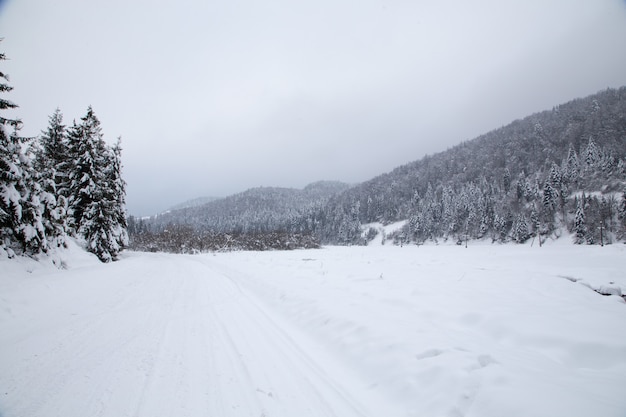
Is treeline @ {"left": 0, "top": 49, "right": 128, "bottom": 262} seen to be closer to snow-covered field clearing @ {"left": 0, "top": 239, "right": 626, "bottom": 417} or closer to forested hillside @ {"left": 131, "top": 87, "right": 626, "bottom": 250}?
snow-covered field clearing @ {"left": 0, "top": 239, "right": 626, "bottom": 417}

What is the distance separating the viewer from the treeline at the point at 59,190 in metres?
10.7

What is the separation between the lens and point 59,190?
799 inches

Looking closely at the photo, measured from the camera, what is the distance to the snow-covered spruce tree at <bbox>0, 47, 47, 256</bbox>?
10398 mm

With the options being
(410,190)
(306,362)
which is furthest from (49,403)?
(410,190)

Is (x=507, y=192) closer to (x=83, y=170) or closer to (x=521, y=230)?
(x=521, y=230)

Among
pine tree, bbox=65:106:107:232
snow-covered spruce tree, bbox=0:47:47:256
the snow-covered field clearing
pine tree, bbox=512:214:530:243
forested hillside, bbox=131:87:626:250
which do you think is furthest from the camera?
forested hillside, bbox=131:87:626:250

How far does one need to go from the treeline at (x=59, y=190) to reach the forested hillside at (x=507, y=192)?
50.7 meters

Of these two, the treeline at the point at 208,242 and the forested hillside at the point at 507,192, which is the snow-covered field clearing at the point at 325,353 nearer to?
the treeline at the point at 208,242

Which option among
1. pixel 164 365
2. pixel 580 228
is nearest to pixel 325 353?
pixel 164 365

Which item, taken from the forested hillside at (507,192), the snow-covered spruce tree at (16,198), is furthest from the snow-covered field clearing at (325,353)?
the forested hillside at (507,192)

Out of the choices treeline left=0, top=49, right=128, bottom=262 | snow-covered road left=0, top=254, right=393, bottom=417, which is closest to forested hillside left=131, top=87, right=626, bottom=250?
treeline left=0, top=49, right=128, bottom=262

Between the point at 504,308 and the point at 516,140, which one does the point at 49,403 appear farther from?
the point at 516,140

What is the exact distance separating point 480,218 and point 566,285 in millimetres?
83050

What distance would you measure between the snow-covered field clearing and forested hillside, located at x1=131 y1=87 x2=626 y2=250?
2410 inches
